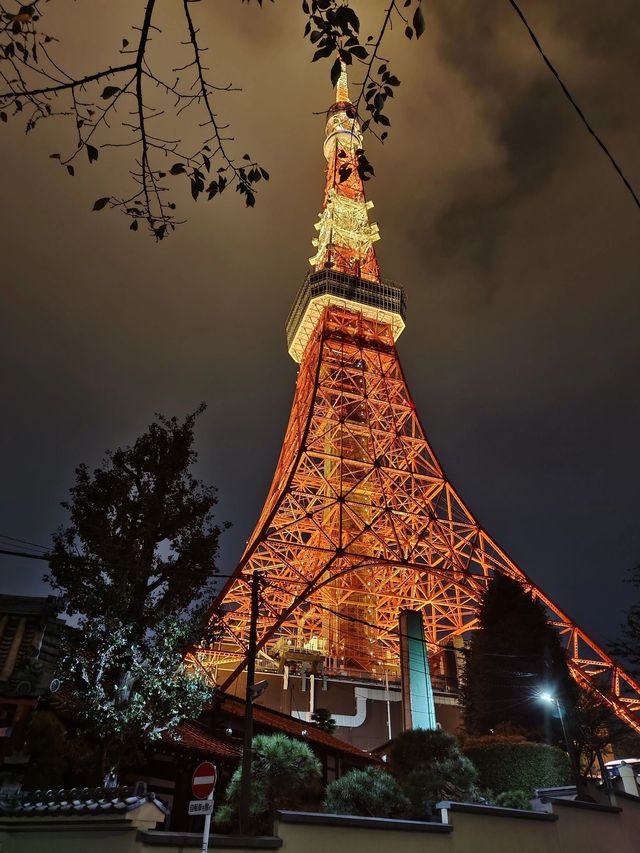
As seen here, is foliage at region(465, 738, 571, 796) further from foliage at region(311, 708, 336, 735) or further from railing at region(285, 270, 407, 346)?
railing at region(285, 270, 407, 346)

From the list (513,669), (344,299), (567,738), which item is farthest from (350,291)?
(567,738)

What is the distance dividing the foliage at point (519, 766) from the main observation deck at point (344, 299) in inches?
1042

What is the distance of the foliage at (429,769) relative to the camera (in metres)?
9.68

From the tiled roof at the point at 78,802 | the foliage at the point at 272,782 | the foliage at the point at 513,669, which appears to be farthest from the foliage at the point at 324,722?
the tiled roof at the point at 78,802

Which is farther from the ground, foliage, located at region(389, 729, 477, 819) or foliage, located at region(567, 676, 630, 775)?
foliage, located at region(567, 676, 630, 775)

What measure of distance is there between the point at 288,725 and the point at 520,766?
5379 mm

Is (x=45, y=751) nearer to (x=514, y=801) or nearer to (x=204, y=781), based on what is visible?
(x=204, y=781)

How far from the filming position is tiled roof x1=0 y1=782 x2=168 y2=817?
610 cm

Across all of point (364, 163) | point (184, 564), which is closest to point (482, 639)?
point (184, 564)

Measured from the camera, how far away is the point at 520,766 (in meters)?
13.5

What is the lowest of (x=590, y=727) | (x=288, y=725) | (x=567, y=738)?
(x=567, y=738)

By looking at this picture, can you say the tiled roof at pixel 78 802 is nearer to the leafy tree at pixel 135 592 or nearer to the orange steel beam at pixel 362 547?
the leafy tree at pixel 135 592

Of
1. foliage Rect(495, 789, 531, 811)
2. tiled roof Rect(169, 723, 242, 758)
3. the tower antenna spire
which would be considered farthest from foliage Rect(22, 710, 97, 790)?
the tower antenna spire

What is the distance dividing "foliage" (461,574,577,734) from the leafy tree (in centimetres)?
1006
